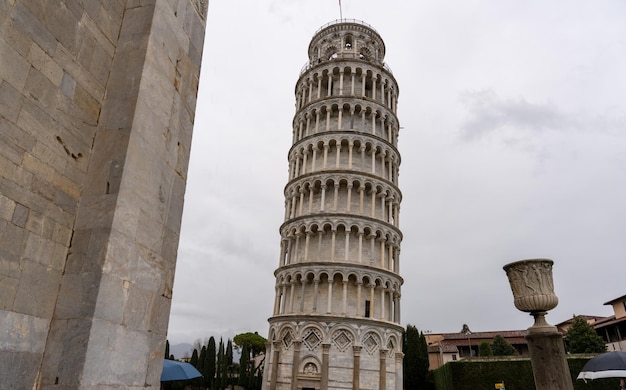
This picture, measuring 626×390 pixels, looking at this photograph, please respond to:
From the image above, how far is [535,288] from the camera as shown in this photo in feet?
27.5

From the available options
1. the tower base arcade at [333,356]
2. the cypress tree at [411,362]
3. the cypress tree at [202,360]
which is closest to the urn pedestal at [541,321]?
the tower base arcade at [333,356]

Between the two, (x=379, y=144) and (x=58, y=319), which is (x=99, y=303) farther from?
(x=379, y=144)

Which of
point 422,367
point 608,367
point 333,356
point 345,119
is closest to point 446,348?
point 422,367

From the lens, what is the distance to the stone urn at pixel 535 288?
834 cm

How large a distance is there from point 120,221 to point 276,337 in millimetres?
26736

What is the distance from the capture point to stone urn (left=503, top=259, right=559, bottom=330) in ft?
27.3

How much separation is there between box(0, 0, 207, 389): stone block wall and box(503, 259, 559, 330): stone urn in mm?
6905

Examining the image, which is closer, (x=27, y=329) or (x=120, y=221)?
(x=27, y=329)

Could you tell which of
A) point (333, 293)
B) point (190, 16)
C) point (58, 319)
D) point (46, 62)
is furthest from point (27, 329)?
A: point (333, 293)

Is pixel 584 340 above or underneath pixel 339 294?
underneath

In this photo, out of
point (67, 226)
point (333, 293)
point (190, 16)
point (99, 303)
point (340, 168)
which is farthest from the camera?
point (340, 168)

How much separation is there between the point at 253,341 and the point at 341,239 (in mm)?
46030

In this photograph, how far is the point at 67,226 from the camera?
4.11 metres

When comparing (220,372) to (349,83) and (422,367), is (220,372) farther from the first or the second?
(349,83)
